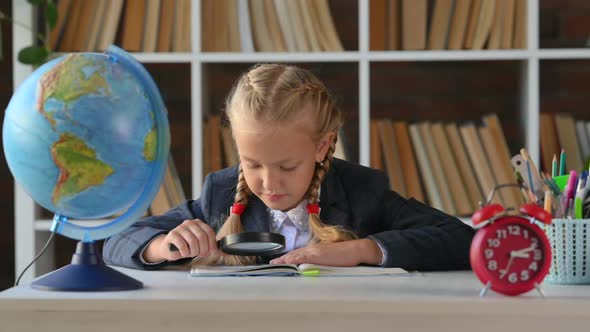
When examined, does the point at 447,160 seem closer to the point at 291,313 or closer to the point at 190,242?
the point at 190,242

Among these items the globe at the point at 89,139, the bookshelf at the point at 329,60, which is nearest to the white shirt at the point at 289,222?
the globe at the point at 89,139

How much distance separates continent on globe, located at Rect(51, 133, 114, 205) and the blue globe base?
84 mm

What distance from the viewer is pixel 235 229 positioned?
1803mm

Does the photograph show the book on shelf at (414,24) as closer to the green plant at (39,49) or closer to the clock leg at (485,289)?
the green plant at (39,49)

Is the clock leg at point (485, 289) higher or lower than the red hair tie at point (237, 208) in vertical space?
lower

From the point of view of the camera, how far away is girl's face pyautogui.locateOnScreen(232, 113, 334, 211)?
166cm

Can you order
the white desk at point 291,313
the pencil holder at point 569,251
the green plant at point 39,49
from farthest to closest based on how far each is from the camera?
1. the green plant at point 39,49
2. the pencil holder at point 569,251
3. the white desk at point 291,313

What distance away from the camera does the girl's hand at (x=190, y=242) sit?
1.48m

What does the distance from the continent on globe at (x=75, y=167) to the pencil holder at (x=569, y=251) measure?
2.11 ft

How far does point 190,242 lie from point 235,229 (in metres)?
0.33

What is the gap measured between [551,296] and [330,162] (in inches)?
32.8

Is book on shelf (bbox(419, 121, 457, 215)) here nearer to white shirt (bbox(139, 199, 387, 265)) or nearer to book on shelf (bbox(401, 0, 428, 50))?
book on shelf (bbox(401, 0, 428, 50))

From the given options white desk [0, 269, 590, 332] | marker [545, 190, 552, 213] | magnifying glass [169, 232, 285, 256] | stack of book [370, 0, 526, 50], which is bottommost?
white desk [0, 269, 590, 332]

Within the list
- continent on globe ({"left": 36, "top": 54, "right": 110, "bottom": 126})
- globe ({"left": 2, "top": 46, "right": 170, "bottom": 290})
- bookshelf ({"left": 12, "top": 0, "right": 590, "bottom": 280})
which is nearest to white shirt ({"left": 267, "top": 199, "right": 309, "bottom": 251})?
globe ({"left": 2, "top": 46, "right": 170, "bottom": 290})
